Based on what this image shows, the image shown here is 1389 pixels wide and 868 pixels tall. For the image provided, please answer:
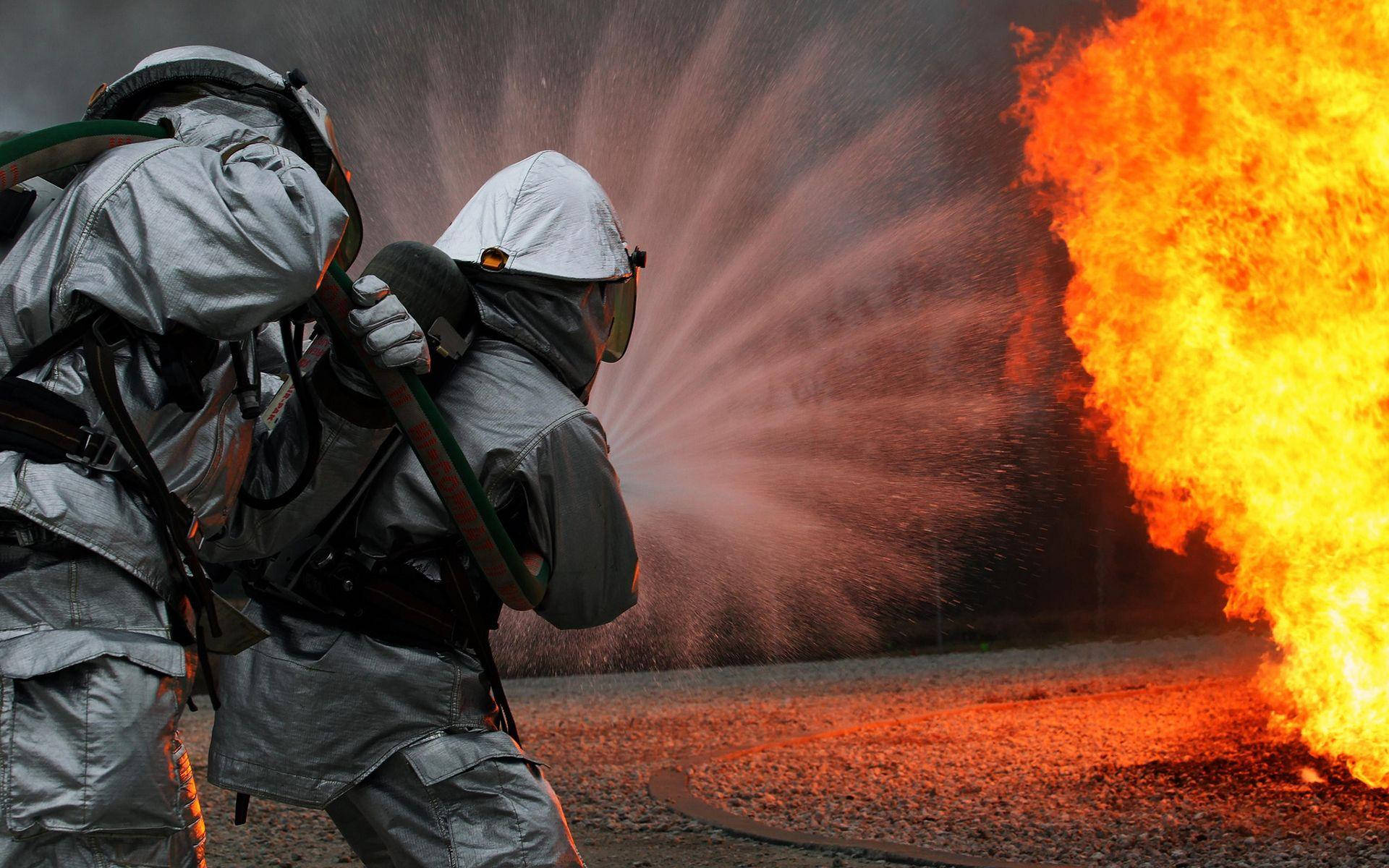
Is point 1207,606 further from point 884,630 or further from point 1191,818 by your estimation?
point 1191,818

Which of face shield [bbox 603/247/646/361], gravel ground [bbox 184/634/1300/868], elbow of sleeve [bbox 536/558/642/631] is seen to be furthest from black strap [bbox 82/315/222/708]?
gravel ground [bbox 184/634/1300/868]

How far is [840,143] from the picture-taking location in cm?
1321

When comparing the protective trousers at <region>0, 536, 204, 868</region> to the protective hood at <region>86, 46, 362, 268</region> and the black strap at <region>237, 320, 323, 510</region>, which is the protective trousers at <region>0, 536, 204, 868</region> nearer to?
the black strap at <region>237, 320, 323, 510</region>

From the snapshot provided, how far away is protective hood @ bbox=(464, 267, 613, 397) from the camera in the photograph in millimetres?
2617

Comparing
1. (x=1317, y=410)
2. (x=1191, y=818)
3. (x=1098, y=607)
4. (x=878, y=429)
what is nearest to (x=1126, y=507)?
(x=1098, y=607)

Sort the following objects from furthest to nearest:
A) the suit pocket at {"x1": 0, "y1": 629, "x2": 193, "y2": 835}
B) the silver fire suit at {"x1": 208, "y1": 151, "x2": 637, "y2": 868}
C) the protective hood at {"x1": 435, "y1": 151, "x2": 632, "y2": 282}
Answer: the protective hood at {"x1": 435, "y1": 151, "x2": 632, "y2": 282}
the silver fire suit at {"x1": 208, "y1": 151, "x2": 637, "y2": 868}
the suit pocket at {"x1": 0, "y1": 629, "x2": 193, "y2": 835}

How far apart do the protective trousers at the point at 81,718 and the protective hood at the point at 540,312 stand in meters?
0.99

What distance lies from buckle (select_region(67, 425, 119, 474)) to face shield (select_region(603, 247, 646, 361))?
4.11ft

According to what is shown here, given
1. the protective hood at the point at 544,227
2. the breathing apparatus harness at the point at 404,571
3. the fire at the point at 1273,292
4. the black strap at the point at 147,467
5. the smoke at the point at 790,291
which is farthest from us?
the smoke at the point at 790,291

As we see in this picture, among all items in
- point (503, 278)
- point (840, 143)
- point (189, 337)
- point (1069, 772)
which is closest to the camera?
point (189, 337)

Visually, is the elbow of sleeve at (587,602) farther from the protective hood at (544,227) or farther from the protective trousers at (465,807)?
the protective hood at (544,227)

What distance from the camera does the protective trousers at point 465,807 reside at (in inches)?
89.3

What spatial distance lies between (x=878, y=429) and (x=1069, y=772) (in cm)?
811

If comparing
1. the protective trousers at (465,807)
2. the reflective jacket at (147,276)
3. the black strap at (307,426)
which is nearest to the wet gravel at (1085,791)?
the protective trousers at (465,807)
